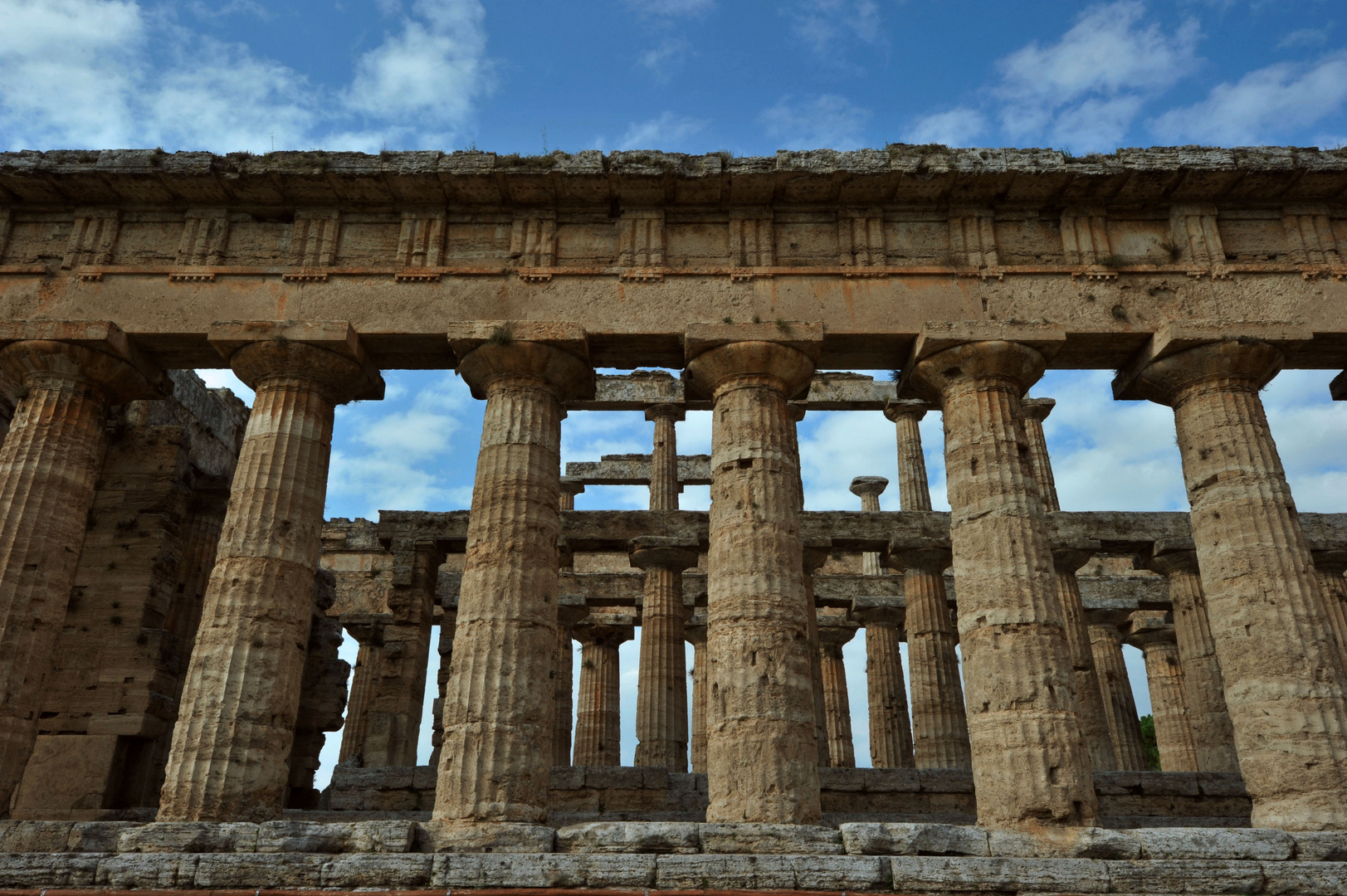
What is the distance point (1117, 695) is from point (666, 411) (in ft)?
42.3

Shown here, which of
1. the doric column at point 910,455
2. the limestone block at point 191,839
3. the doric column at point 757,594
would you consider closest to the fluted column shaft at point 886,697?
the doric column at point 910,455

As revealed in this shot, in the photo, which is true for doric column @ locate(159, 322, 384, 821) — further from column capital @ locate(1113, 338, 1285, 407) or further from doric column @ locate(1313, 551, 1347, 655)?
doric column @ locate(1313, 551, 1347, 655)

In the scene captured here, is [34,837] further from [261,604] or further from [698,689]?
[698,689]

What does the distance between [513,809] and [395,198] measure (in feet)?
28.4

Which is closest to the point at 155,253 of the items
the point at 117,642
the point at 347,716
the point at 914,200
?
the point at 117,642

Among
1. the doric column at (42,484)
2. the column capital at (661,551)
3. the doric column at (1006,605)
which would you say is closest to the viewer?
the doric column at (1006,605)

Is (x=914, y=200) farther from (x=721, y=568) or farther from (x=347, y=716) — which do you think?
(x=347, y=716)

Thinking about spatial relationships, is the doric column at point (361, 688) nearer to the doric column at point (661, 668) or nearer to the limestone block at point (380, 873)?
the doric column at point (661, 668)

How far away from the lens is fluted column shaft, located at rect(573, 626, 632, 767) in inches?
940

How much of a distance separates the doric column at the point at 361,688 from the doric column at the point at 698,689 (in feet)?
24.2

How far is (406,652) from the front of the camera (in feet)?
64.4

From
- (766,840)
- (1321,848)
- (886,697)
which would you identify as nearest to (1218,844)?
(1321,848)

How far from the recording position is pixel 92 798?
561 inches

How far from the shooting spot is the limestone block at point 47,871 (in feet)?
30.9
